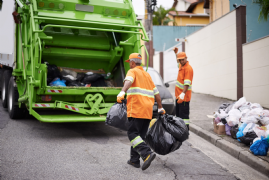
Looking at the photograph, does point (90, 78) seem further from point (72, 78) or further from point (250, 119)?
point (250, 119)

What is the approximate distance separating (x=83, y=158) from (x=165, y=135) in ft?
4.04

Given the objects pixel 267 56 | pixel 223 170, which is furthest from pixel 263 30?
pixel 223 170

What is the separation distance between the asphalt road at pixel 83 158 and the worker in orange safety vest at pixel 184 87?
569mm

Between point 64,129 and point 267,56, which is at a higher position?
point 267,56

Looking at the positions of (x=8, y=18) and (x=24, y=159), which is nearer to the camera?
(x=24, y=159)

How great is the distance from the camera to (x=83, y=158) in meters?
4.04

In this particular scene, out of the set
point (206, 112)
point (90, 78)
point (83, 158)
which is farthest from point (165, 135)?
point (206, 112)

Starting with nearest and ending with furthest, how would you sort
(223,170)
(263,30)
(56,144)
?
(223,170)
(56,144)
(263,30)

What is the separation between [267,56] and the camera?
7.91 m

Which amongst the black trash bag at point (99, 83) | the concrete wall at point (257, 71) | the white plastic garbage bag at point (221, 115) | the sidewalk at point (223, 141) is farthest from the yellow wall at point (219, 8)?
the white plastic garbage bag at point (221, 115)

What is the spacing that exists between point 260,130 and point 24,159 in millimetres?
3502

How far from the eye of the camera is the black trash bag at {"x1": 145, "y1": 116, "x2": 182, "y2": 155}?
370cm

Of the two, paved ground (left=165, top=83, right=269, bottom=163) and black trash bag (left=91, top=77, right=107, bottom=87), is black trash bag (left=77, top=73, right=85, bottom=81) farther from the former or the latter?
paved ground (left=165, top=83, right=269, bottom=163)

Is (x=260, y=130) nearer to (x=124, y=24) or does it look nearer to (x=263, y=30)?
(x=124, y=24)
